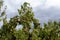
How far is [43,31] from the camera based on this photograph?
63.9 feet

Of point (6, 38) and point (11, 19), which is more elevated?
→ point (11, 19)

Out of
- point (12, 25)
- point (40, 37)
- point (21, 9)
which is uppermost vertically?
point (21, 9)

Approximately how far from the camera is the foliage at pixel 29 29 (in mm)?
19206

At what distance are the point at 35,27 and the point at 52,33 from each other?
1.61 meters

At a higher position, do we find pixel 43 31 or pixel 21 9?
pixel 21 9

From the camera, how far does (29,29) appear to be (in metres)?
19.6

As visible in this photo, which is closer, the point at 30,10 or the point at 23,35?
the point at 23,35

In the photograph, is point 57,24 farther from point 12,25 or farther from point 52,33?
point 12,25

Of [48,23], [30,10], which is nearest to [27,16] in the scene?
[30,10]

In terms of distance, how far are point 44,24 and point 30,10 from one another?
1.91m

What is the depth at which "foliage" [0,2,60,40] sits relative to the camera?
63.0ft

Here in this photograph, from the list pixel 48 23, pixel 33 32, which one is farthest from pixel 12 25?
pixel 48 23

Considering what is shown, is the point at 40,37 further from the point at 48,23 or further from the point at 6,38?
the point at 6,38

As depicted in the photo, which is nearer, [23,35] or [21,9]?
[23,35]
